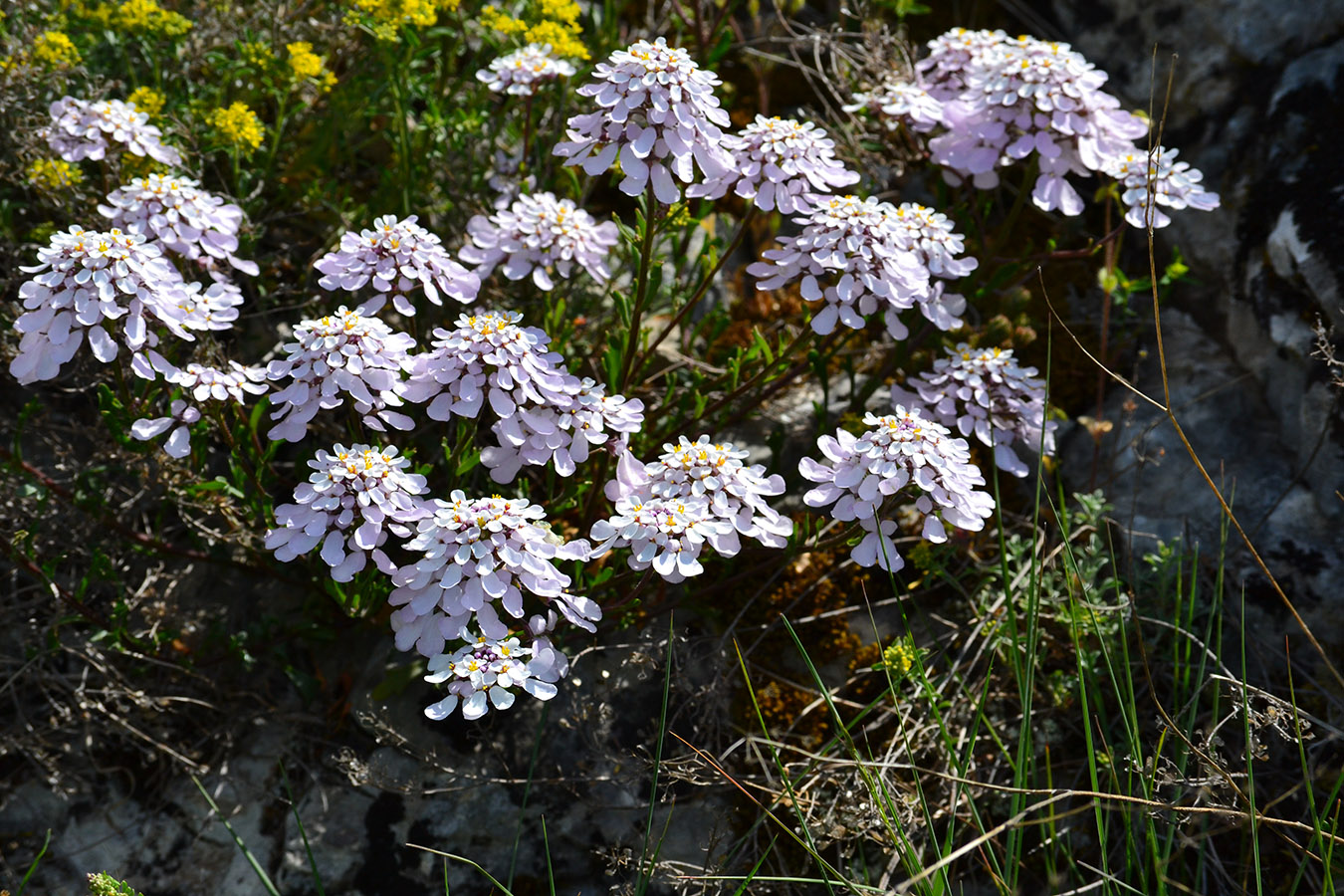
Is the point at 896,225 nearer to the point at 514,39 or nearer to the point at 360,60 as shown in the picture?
the point at 514,39

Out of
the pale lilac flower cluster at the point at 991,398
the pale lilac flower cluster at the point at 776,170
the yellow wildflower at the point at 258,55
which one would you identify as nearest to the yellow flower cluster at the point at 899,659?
the pale lilac flower cluster at the point at 991,398

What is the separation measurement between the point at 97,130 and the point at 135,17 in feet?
1.50

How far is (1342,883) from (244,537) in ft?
9.23

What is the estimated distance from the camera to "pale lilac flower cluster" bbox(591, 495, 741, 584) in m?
2.20

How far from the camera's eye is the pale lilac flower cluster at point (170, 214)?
2.64 meters

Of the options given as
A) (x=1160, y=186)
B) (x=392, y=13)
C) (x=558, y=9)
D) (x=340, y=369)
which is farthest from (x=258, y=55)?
(x=1160, y=186)

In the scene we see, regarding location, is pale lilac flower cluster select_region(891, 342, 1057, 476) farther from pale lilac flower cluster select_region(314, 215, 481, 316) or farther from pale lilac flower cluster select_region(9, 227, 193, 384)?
pale lilac flower cluster select_region(9, 227, 193, 384)

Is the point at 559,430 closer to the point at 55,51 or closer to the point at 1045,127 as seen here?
the point at 1045,127

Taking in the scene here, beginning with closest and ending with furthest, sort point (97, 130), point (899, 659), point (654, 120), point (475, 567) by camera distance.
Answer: point (475, 567) < point (654, 120) < point (899, 659) < point (97, 130)

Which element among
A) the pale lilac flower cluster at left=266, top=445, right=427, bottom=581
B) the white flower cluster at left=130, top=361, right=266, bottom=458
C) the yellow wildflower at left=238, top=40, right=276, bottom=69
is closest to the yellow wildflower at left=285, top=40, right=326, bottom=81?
the yellow wildflower at left=238, top=40, right=276, bottom=69

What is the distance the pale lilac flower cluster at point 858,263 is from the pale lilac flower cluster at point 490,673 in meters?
1.08

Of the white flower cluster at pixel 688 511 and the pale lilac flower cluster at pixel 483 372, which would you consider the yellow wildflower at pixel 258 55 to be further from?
the white flower cluster at pixel 688 511

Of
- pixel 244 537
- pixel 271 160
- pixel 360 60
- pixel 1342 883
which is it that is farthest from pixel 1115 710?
pixel 360 60

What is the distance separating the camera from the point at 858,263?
262 centimetres
